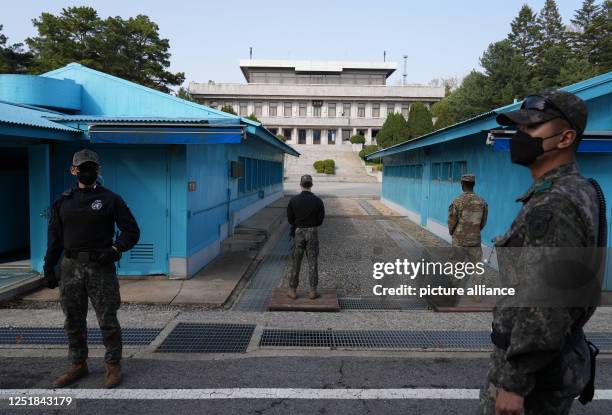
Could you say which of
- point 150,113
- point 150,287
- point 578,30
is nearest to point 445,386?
point 150,287

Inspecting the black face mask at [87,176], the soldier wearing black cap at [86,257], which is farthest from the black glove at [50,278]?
the black face mask at [87,176]

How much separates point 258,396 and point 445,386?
5.57 ft

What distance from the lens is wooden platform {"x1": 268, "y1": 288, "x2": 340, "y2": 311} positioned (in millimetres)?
6336

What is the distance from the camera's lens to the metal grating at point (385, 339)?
5.01 meters

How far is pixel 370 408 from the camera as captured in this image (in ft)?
11.9

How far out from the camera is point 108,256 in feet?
12.8

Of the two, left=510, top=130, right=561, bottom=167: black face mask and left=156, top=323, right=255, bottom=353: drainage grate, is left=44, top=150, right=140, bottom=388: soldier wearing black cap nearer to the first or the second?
left=156, top=323, right=255, bottom=353: drainage grate

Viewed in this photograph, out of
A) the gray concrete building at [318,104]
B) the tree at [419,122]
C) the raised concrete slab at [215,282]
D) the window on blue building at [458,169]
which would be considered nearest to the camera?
the raised concrete slab at [215,282]

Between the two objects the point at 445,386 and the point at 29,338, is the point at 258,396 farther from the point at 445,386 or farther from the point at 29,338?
the point at 29,338

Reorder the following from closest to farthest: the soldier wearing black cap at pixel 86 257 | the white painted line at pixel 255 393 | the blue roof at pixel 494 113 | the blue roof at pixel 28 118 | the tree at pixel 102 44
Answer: the white painted line at pixel 255 393
the soldier wearing black cap at pixel 86 257
the blue roof at pixel 28 118
the blue roof at pixel 494 113
the tree at pixel 102 44

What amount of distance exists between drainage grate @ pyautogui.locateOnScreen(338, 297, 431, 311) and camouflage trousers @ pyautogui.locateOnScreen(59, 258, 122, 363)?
3.50 metres

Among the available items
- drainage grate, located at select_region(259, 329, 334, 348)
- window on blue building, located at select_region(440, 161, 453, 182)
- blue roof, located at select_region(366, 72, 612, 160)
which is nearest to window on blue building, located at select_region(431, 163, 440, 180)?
window on blue building, located at select_region(440, 161, 453, 182)

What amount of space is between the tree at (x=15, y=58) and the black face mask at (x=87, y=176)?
44.7 m

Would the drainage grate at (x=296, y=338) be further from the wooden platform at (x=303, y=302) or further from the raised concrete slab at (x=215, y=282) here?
the raised concrete slab at (x=215, y=282)
